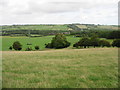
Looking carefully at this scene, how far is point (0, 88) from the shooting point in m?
6.16

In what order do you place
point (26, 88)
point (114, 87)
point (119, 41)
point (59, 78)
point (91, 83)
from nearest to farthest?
point (26, 88) < point (114, 87) < point (91, 83) < point (59, 78) < point (119, 41)

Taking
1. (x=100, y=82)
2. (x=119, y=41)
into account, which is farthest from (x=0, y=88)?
(x=119, y=41)

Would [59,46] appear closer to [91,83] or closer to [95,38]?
[95,38]

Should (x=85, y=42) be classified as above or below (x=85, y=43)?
above

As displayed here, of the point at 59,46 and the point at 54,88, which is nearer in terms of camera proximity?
the point at 54,88

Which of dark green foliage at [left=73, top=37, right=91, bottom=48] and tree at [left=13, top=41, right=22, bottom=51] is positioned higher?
dark green foliage at [left=73, top=37, right=91, bottom=48]

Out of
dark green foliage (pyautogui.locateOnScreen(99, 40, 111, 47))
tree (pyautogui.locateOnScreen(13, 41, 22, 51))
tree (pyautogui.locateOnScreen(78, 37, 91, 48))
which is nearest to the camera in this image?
dark green foliage (pyautogui.locateOnScreen(99, 40, 111, 47))

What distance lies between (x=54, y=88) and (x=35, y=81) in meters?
1.33

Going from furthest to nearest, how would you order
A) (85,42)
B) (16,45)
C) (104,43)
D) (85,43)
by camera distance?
(16,45)
(85,43)
(85,42)
(104,43)

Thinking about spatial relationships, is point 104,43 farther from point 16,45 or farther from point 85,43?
point 16,45

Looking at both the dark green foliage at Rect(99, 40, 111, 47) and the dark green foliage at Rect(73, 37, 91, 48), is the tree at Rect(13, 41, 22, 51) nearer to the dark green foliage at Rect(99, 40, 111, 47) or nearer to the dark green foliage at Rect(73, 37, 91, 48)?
the dark green foliage at Rect(73, 37, 91, 48)

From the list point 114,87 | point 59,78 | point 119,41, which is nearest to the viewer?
point 114,87

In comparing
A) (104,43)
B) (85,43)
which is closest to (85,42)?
(85,43)

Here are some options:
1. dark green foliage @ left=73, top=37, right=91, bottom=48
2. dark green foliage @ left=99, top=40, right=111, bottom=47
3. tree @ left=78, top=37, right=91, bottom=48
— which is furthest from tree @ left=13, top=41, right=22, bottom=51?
dark green foliage @ left=99, top=40, right=111, bottom=47
